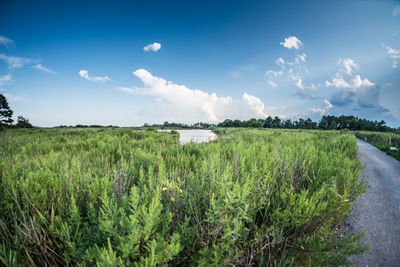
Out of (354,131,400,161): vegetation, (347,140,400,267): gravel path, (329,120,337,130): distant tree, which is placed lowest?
(347,140,400,267): gravel path

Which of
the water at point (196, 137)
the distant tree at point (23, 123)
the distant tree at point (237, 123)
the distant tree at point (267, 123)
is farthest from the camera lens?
the distant tree at point (267, 123)

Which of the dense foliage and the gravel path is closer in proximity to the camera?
the gravel path

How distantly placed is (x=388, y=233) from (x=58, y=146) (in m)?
14.2

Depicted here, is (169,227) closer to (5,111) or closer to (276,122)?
(5,111)

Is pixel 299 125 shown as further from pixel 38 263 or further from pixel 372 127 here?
pixel 38 263

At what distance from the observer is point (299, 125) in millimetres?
83438

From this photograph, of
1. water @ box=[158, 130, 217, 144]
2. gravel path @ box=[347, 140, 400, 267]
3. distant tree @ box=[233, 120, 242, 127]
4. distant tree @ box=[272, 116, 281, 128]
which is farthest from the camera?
distant tree @ box=[272, 116, 281, 128]

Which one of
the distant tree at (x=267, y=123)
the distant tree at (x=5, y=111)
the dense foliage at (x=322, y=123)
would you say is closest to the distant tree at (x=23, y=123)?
the distant tree at (x=5, y=111)

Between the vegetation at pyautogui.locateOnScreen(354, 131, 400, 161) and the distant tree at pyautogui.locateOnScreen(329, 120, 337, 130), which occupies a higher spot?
the distant tree at pyautogui.locateOnScreen(329, 120, 337, 130)

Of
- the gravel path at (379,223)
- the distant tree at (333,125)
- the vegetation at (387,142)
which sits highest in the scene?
the distant tree at (333,125)

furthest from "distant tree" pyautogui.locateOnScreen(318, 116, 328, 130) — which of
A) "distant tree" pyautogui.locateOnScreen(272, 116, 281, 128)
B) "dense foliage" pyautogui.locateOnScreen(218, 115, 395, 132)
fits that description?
"distant tree" pyautogui.locateOnScreen(272, 116, 281, 128)

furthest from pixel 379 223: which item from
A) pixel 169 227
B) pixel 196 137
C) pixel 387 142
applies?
pixel 387 142

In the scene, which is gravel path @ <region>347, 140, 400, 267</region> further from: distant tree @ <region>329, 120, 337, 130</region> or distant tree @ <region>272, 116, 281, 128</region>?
distant tree @ <region>329, 120, 337, 130</region>

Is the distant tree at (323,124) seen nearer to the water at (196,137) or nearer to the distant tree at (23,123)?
the water at (196,137)
